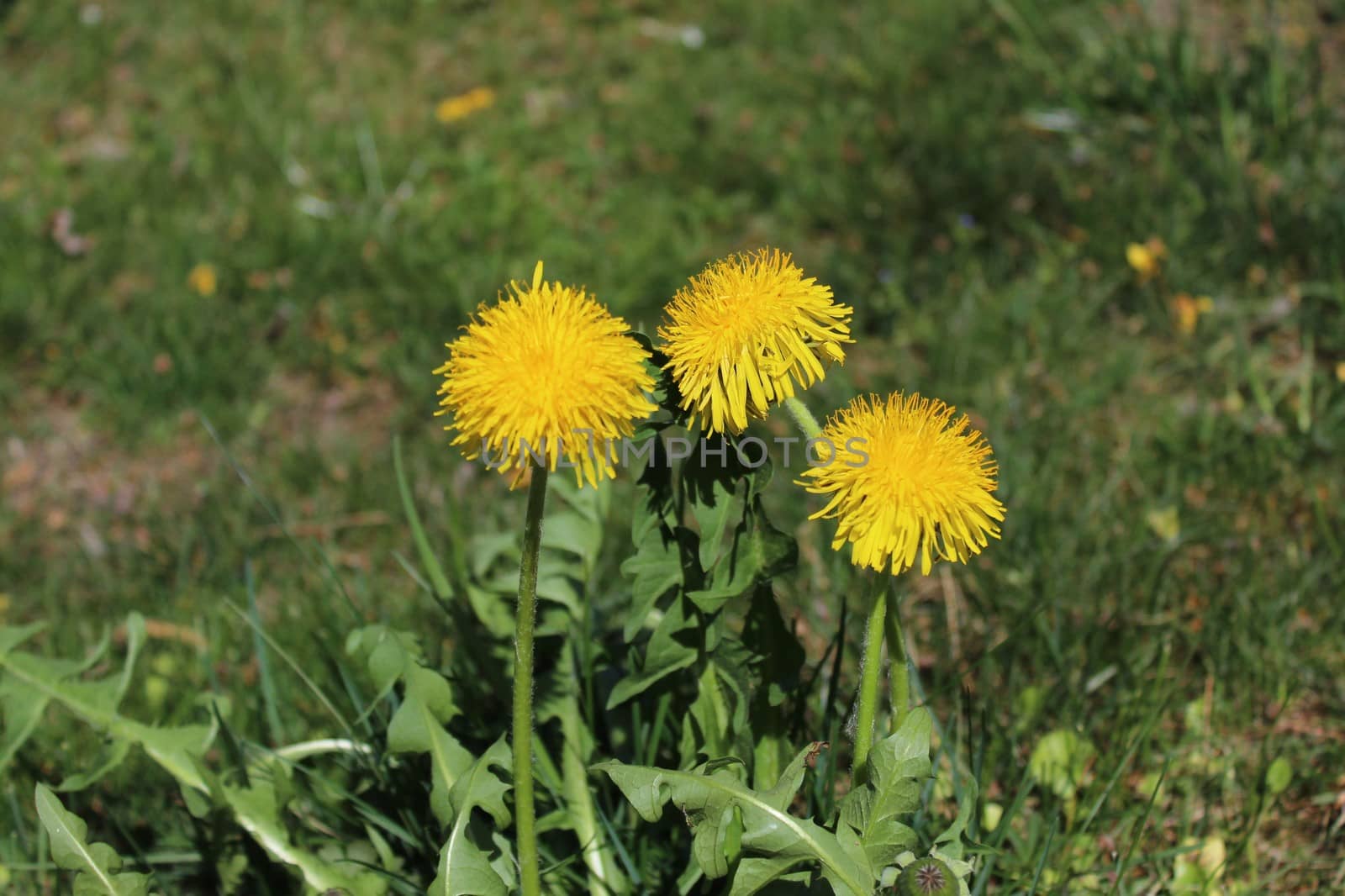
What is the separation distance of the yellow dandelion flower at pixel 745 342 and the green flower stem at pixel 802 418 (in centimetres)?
2

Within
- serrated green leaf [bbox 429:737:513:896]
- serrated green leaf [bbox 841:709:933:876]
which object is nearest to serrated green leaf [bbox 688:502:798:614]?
serrated green leaf [bbox 841:709:933:876]

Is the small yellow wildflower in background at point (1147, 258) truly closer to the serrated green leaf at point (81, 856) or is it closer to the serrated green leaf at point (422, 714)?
the serrated green leaf at point (422, 714)

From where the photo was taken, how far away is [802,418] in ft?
4.80

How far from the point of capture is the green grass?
2227 millimetres

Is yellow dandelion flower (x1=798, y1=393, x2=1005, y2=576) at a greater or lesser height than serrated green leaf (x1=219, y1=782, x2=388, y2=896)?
greater

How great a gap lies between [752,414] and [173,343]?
2553 mm

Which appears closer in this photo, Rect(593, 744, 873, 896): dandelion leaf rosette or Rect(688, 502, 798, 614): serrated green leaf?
Rect(593, 744, 873, 896): dandelion leaf rosette

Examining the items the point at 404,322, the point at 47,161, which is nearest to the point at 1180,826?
the point at 404,322

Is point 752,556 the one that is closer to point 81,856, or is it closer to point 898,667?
point 898,667

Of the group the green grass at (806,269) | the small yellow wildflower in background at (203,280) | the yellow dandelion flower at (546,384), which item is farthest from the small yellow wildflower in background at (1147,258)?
the small yellow wildflower in background at (203,280)

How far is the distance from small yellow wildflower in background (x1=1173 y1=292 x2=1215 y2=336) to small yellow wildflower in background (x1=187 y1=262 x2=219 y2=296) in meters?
2.78

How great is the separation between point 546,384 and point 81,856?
94 centimetres

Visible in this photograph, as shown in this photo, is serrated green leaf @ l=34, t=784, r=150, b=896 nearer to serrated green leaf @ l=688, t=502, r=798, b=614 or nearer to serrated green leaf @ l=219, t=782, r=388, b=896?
serrated green leaf @ l=219, t=782, r=388, b=896

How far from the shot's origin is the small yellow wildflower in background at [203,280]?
370cm
